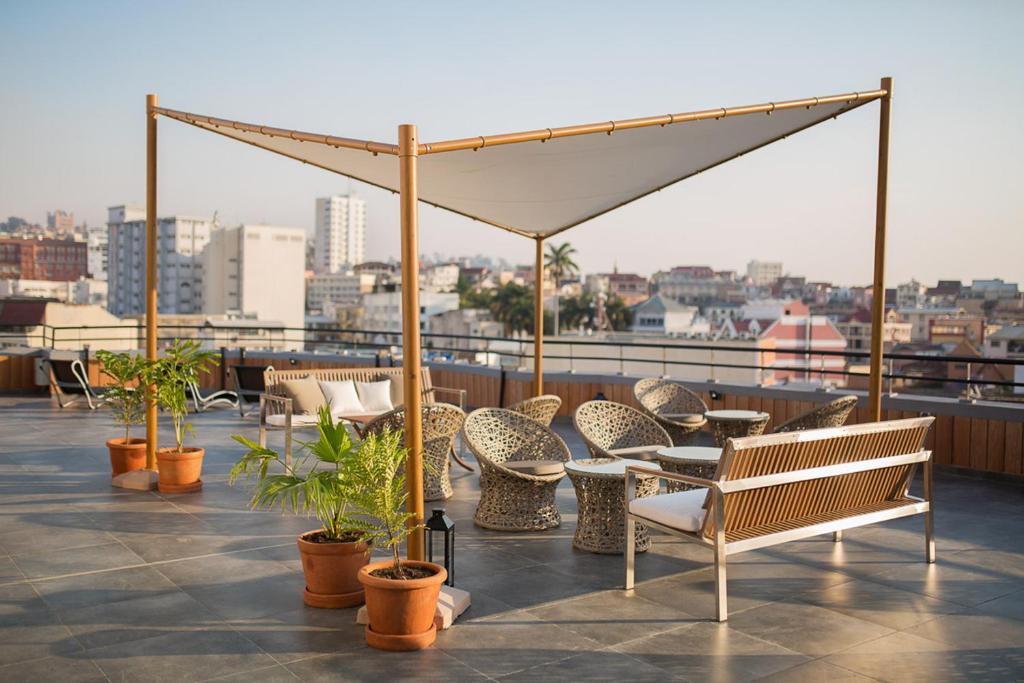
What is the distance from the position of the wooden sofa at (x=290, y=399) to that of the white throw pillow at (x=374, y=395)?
16cm

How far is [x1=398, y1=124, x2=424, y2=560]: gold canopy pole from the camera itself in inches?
156

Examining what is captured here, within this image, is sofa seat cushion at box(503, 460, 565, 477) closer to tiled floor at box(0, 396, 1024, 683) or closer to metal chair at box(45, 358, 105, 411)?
tiled floor at box(0, 396, 1024, 683)

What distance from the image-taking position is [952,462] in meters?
7.91

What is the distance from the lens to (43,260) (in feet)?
356

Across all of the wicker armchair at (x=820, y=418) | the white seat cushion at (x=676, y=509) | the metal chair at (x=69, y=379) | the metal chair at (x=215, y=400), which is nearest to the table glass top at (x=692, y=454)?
the wicker armchair at (x=820, y=418)

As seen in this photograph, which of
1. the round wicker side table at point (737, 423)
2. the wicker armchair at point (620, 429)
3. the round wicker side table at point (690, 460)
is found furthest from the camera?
the round wicker side table at point (737, 423)

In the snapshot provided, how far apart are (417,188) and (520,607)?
6.71 ft

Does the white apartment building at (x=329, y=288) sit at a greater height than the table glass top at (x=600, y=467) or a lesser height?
greater

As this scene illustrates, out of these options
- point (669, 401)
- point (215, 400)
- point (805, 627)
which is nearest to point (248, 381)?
point (215, 400)

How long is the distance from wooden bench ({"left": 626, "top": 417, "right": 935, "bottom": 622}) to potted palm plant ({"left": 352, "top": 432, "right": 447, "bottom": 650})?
117cm

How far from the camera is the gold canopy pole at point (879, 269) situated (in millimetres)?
5965

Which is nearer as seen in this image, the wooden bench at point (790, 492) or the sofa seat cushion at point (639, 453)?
the wooden bench at point (790, 492)

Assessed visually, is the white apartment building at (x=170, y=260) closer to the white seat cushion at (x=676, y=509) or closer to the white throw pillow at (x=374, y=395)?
the white throw pillow at (x=374, y=395)

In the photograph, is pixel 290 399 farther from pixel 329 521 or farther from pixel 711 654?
pixel 711 654
